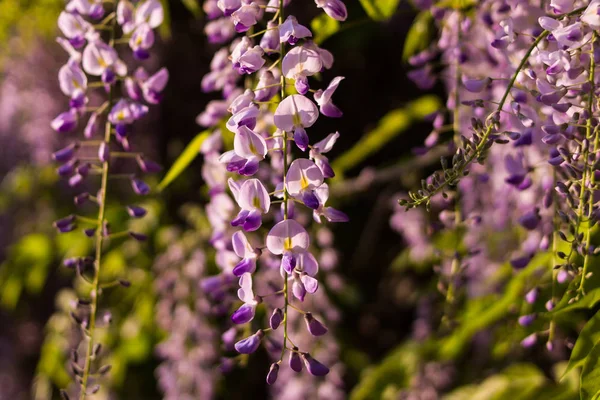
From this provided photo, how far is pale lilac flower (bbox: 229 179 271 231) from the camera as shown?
0.78 meters

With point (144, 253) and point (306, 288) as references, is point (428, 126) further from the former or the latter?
point (306, 288)

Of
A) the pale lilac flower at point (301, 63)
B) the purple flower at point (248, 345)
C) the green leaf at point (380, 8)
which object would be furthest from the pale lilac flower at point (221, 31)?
the purple flower at point (248, 345)

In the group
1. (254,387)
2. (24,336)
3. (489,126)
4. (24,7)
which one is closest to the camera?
(489,126)

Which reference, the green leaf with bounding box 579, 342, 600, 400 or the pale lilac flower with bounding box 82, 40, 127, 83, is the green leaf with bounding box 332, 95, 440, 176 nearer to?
the pale lilac flower with bounding box 82, 40, 127, 83

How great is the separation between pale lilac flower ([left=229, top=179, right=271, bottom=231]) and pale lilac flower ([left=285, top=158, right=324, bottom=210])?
0.03 metres

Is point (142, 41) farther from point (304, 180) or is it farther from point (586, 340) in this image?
point (586, 340)

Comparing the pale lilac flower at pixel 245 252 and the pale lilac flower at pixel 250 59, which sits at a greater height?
the pale lilac flower at pixel 250 59

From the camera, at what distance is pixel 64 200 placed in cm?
339

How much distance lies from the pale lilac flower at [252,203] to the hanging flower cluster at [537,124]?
17 cm

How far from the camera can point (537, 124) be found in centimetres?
110

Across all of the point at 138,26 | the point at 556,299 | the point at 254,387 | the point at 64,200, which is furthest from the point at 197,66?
the point at 556,299

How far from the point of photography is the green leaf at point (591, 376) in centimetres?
79

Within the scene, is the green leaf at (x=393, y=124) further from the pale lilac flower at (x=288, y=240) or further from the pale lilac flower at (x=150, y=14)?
the pale lilac flower at (x=288, y=240)

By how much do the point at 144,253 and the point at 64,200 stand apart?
956 millimetres
